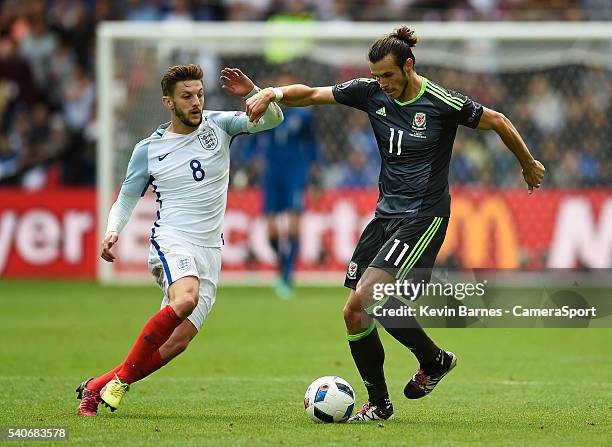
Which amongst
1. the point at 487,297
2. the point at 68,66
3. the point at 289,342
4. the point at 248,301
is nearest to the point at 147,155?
the point at 487,297

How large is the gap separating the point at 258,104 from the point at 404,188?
41.1 inches

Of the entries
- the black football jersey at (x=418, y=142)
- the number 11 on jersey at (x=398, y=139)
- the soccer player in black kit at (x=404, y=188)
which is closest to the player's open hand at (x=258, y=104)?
the soccer player in black kit at (x=404, y=188)

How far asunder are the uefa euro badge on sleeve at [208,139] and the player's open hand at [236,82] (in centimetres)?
32

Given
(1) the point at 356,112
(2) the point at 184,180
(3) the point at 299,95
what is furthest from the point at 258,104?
(1) the point at 356,112

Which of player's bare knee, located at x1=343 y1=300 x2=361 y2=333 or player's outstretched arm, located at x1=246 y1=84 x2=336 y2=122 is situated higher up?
player's outstretched arm, located at x1=246 y1=84 x2=336 y2=122

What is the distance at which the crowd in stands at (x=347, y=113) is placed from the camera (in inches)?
724

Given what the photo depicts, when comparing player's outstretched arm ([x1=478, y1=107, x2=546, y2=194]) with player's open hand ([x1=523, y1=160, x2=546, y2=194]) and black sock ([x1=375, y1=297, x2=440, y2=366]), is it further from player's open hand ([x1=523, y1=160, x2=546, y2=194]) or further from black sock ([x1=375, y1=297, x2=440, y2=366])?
black sock ([x1=375, y1=297, x2=440, y2=366])

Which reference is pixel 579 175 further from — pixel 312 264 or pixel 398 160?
pixel 398 160

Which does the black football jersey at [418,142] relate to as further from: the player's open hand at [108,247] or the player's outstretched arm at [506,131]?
the player's open hand at [108,247]

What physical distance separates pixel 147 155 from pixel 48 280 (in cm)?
1111

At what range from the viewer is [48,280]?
1862 cm

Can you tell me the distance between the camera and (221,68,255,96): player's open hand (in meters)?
7.92

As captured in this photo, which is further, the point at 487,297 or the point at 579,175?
the point at 579,175

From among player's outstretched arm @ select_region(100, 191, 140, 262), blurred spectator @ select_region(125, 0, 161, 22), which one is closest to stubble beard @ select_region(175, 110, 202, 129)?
player's outstretched arm @ select_region(100, 191, 140, 262)
